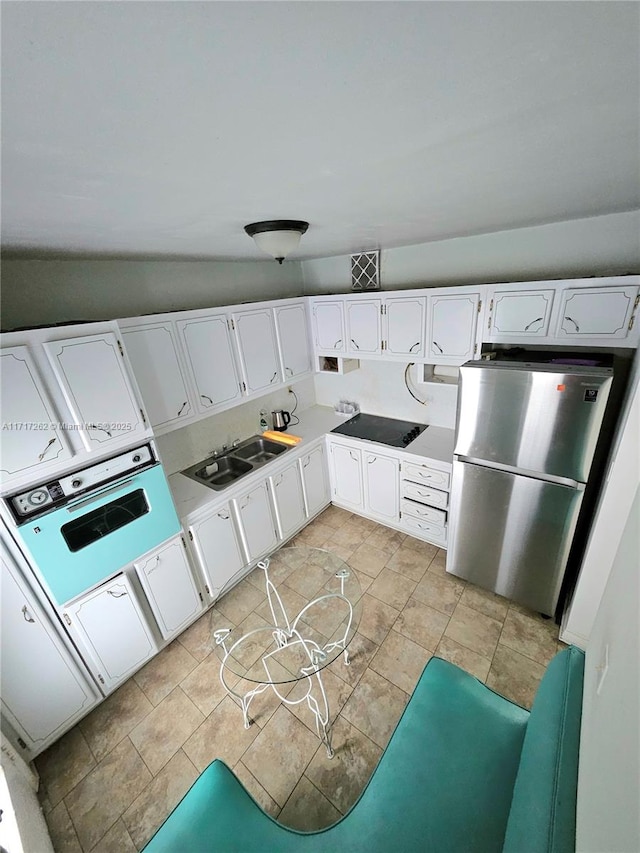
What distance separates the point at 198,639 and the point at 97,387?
176 centimetres

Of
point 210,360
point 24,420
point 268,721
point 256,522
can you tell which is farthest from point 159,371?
point 268,721

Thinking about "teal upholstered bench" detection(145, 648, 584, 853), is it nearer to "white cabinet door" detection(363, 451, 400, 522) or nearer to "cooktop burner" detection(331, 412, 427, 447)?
"white cabinet door" detection(363, 451, 400, 522)

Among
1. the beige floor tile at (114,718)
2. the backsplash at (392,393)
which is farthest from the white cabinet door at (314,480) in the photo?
the beige floor tile at (114,718)

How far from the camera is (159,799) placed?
157cm

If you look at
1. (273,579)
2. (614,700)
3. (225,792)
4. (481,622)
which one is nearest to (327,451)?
(273,579)

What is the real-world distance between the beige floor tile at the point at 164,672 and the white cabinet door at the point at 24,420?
1.49m

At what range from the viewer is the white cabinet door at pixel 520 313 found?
1981 mm

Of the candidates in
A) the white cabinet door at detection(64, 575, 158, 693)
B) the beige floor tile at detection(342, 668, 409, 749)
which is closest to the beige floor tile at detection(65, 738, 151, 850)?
the white cabinet door at detection(64, 575, 158, 693)

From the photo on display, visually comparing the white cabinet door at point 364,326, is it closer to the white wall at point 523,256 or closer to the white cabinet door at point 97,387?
the white wall at point 523,256

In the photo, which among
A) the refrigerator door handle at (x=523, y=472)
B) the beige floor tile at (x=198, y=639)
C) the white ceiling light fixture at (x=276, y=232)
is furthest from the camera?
the beige floor tile at (x=198, y=639)

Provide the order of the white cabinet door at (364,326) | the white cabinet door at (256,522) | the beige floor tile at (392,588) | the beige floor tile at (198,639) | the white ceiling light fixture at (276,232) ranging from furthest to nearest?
Result: 1. the white cabinet door at (364,326)
2. the white cabinet door at (256,522)
3. the beige floor tile at (392,588)
4. the beige floor tile at (198,639)
5. the white ceiling light fixture at (276,232)

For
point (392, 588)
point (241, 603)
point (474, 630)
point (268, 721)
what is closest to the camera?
point (268, 721)

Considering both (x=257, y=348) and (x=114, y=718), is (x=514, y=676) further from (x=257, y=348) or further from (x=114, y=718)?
(x=257, y=348)

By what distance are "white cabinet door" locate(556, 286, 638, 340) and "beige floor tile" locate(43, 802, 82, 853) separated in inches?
137
